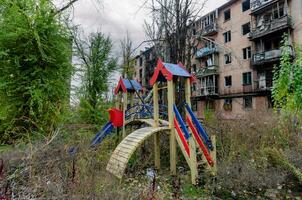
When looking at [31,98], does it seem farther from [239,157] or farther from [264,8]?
[264,8]

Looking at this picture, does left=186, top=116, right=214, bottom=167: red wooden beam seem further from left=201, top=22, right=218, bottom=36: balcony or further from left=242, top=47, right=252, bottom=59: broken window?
left=201, top=22, right=218, bottom=36: balcony

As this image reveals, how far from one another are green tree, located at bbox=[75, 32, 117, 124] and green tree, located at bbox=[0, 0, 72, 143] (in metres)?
5.31

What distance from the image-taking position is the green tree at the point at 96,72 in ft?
41.2

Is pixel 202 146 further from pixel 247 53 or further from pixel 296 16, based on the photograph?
pixel 247 53

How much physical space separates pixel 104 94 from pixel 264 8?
1575 cm

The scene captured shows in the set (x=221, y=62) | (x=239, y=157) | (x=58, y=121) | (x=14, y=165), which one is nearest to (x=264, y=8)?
(x=221, y=62)

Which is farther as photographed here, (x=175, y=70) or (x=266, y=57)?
(x=266, y=57)

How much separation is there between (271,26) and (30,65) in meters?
18.9

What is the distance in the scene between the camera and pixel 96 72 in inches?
556

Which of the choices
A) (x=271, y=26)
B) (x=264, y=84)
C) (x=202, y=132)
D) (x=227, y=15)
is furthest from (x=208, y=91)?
(x=202, y=132)

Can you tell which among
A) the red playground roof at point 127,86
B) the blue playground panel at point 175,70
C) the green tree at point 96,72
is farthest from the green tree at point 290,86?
the green tree at point 96,72

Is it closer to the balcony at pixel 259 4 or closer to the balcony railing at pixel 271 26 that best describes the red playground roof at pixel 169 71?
the balcony railing at pixel 271 26

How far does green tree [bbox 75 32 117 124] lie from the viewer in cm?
1257

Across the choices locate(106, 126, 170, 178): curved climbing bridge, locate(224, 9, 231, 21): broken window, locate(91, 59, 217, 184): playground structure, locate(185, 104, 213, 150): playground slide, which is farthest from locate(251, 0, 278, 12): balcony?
locate(106, 126, 170, 178): curved climbing bridge
